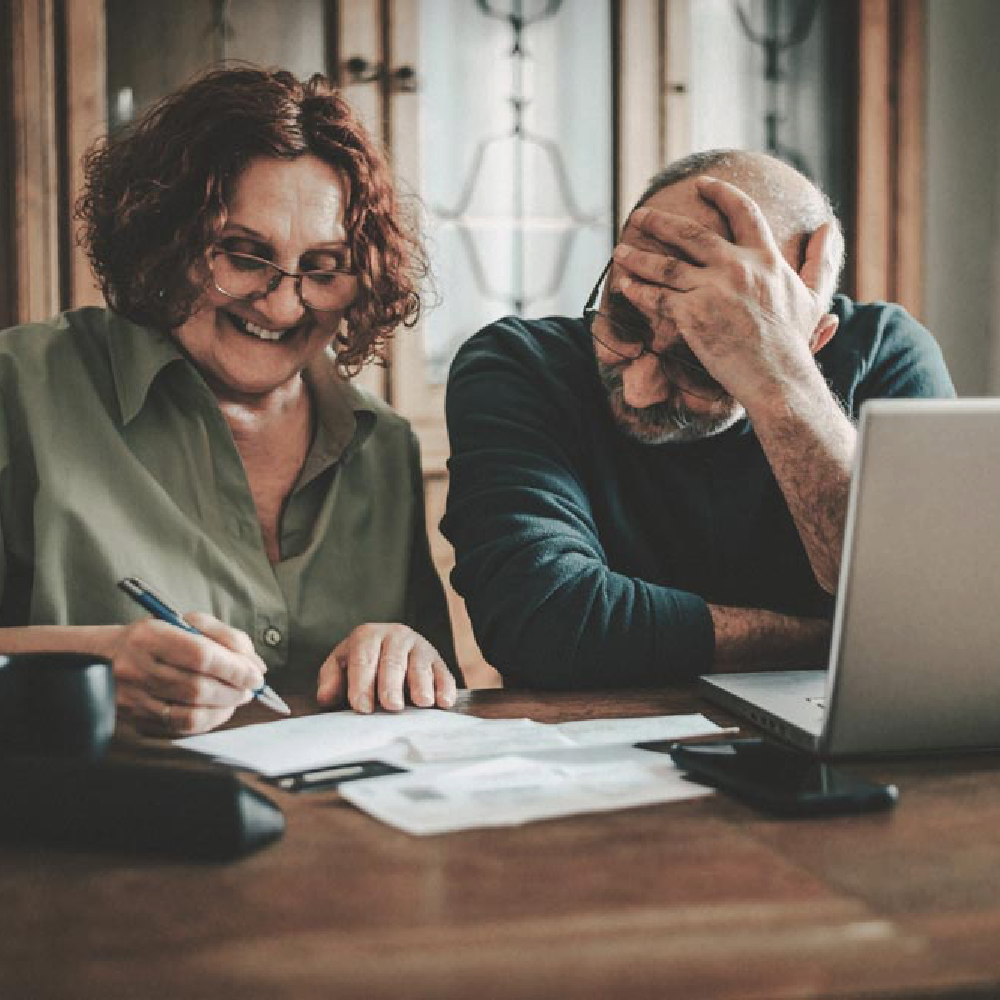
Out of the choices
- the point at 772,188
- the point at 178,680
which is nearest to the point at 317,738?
the point at 178,680

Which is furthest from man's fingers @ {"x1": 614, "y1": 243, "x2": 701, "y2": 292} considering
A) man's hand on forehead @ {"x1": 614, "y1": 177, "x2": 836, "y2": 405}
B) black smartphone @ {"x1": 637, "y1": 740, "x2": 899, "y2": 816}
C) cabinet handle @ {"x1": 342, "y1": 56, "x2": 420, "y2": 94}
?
cabinet handle @ {"x1": 342, "y1": 56, "x2": 420, "y2": 94}

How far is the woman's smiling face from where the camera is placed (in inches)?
62.6

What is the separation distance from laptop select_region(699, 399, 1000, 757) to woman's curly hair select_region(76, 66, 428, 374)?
92cm

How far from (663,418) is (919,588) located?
661 mm

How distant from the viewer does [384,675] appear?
1201mm

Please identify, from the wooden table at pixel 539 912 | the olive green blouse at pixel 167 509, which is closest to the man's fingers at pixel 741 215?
the olive green blouse at pixel 167 509

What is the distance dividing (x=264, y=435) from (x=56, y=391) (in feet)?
0.88

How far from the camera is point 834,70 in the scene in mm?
3250

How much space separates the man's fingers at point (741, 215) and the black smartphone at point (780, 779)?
0.67 metres

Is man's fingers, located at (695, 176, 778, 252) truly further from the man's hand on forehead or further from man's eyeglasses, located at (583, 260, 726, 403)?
man's eyeglasses, located at (583, 260, 726, 403)

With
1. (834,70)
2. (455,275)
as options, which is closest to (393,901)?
(455,275)

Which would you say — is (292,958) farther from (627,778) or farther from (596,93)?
(596,93)

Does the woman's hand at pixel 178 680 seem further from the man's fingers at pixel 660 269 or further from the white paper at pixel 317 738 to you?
the man's fingers at pixel 660 269

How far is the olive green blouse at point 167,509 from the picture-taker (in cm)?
147
